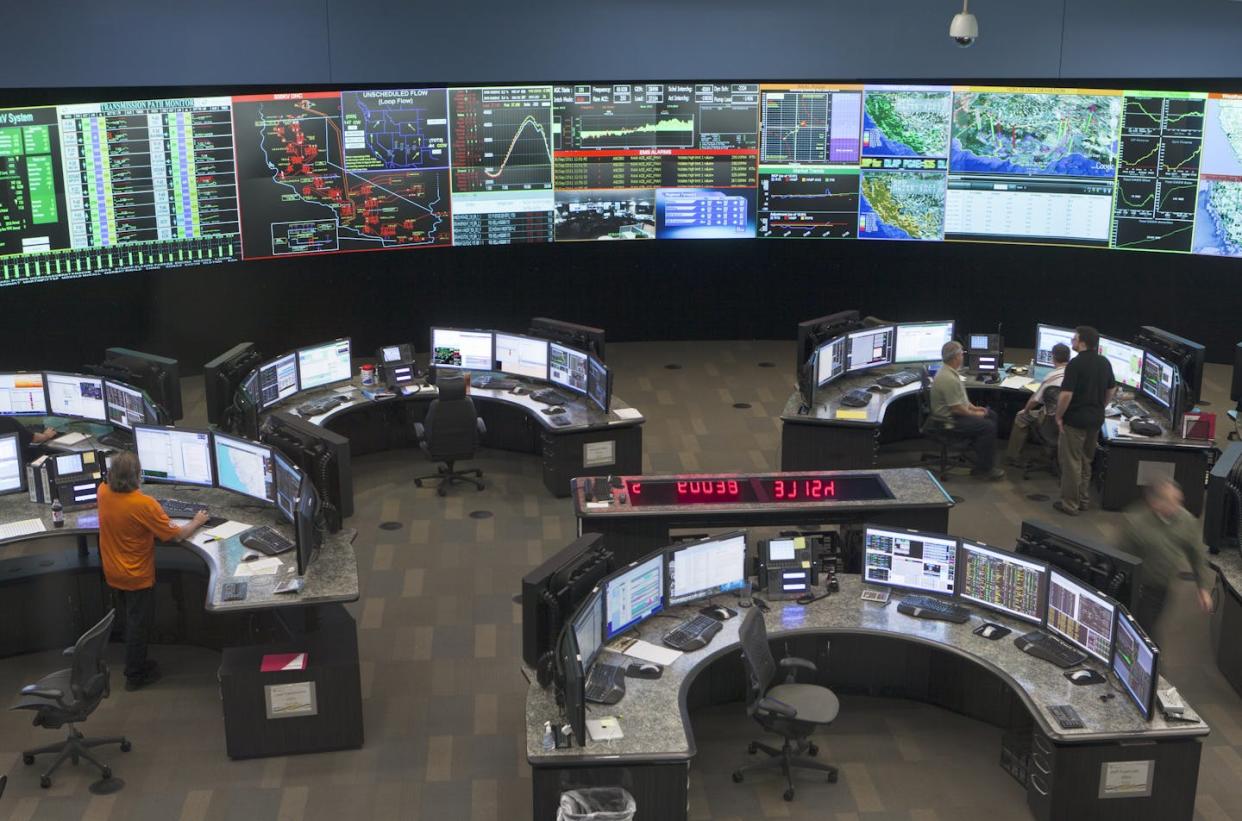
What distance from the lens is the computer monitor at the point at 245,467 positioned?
327 inches

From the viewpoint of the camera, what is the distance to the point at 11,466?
870 cm

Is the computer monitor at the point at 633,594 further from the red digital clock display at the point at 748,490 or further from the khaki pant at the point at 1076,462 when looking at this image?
the khaki pant at the point at 1076,462

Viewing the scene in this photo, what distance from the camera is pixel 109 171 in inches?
481

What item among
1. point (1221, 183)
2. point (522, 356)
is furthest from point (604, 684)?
point (1221, 183)

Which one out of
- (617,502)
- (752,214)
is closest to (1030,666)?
(617,502)

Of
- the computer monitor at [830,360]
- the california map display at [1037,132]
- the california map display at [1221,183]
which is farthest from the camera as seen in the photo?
the california map display at [1037,132]

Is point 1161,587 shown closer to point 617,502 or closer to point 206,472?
point 617,502

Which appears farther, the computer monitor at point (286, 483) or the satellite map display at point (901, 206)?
the satellite map display at point (901, 206)

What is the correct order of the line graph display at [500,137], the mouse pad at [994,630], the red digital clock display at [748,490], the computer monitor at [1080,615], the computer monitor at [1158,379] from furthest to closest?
the line graph display at [500,137] < the computer monitor at [1158,379] < the red digital clock display at [748,490] < the mouse pad at [994,630] < the computer monitor at [1080,615]

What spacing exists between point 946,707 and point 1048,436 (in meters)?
3.69

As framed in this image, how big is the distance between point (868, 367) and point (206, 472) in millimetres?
5646

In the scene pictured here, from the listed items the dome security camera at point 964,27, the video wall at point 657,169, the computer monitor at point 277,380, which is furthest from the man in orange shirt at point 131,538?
the dome security camera at point 964,27

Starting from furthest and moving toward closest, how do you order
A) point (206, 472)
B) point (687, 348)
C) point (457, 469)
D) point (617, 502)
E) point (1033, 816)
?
point (687, 348) → point (457, 469) → point (206, 472) → point (617, 502) → point (1033, 816)

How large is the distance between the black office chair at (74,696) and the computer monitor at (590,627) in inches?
95.2
